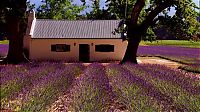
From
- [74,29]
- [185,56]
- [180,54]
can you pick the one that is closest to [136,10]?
[74,29]

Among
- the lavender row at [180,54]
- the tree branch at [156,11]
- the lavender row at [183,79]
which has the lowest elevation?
the lavender row at [180,54]

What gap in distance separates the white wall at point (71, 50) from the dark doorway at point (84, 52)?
1.09 feet

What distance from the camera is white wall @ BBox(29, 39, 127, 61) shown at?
121ft

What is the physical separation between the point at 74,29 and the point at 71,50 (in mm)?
3354

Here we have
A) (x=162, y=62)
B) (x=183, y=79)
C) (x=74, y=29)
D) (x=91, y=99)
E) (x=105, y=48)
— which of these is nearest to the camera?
(x=91, y=99)

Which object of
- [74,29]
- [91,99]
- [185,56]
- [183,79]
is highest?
[74,29]

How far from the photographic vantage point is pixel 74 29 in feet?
130

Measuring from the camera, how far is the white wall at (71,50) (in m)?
36.9

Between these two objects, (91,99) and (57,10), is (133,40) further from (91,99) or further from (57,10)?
(57,10)

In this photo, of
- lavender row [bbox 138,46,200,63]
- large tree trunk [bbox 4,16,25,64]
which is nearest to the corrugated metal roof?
large tree trunk [bbox 4,16,25,64]

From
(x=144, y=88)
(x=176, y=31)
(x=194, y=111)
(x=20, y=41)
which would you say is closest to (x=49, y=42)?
(x=20, y=41)

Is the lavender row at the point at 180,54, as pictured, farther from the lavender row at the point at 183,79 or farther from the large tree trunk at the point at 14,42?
the lavender row at the point at 183,79

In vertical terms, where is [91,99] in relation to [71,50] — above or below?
above

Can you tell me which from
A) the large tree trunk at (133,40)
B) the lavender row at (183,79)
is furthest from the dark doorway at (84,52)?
the lavender row at (183,79)
